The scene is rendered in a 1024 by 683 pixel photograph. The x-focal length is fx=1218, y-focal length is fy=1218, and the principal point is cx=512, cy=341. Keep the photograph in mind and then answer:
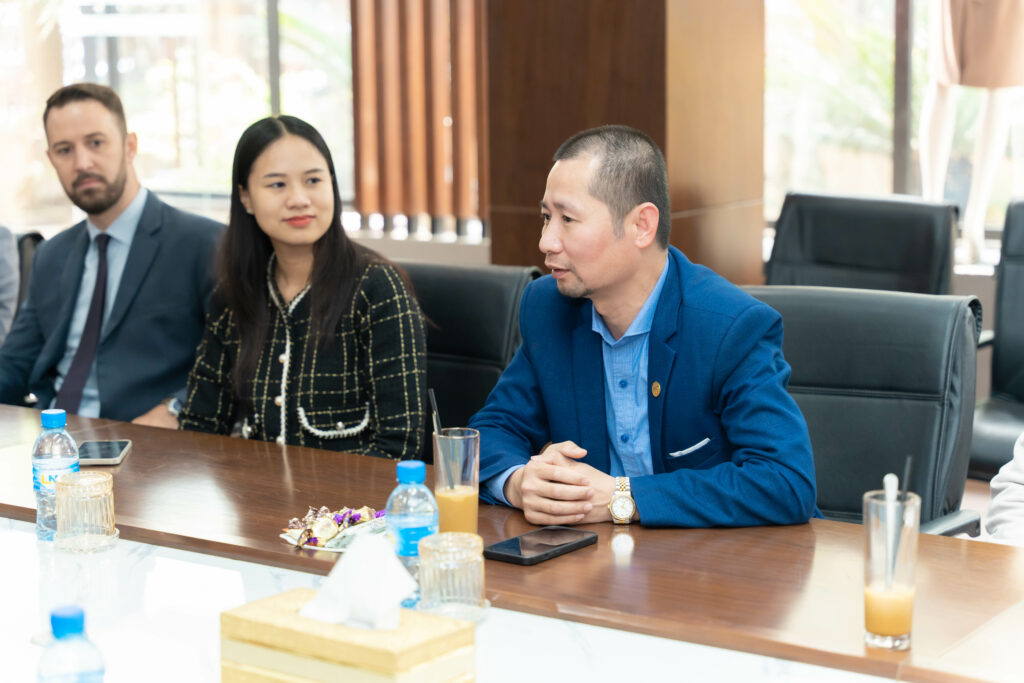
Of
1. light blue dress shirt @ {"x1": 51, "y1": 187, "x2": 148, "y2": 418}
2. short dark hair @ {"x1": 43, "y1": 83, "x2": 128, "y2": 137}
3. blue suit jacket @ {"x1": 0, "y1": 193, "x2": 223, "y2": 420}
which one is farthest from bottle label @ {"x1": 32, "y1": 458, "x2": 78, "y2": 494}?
short dark hair @ {"x1": 43, "y1": 83, "x2": 128, "y2": 137}

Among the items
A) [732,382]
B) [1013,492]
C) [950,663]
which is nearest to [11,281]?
[732,382]

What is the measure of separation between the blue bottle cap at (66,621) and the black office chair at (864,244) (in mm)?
2689

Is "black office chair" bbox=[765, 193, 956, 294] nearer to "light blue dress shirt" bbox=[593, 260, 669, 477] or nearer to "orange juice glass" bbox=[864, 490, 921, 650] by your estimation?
"light blue dress shirt" bbox=[593, 260, 669, 477]

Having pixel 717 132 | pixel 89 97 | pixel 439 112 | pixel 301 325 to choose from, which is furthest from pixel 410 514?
pixel 439 112

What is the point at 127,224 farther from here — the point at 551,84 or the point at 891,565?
the point at 891,565

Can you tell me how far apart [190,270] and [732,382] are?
162 centimetres

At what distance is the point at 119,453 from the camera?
2.12 m

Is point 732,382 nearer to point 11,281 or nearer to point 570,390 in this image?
point 570,390

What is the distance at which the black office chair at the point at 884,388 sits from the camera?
204cm

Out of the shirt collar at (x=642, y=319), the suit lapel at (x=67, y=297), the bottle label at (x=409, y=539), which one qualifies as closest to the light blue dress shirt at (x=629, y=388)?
the shirt collar at (x=642, y=319)

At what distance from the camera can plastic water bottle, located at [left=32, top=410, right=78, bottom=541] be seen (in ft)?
5.77

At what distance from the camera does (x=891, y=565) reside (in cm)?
122

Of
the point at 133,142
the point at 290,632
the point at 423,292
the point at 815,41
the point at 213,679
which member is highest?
the point at 815,41

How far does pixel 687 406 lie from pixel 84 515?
902mm
